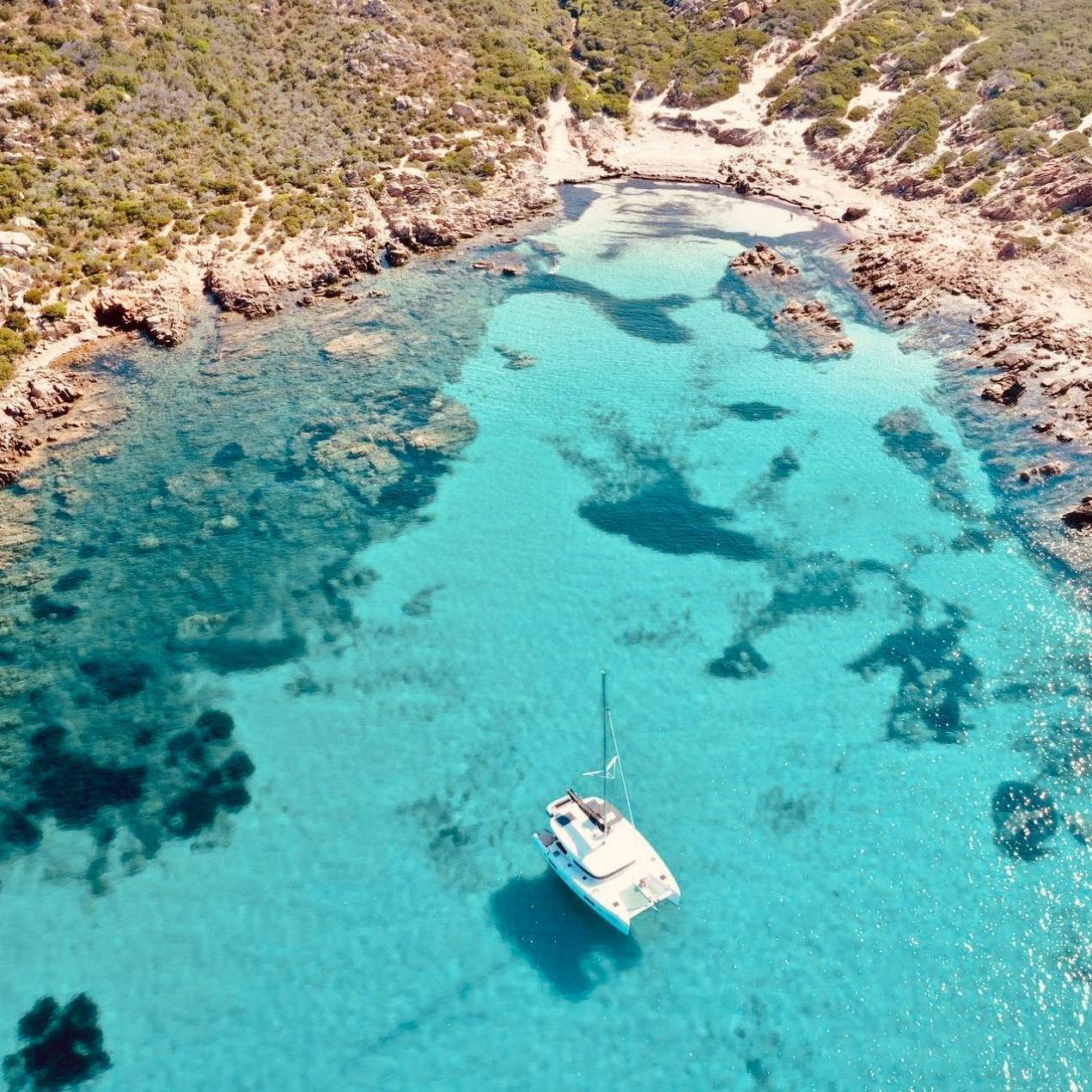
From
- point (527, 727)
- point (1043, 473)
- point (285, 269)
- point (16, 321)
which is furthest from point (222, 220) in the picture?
point (1043, 473)

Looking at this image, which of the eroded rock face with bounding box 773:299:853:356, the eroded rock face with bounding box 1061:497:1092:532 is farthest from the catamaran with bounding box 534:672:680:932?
the eroded rock face with bounding box 773:299:853:356

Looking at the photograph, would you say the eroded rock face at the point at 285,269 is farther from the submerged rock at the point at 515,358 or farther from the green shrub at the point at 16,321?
the submerged rock at the point at 515,358

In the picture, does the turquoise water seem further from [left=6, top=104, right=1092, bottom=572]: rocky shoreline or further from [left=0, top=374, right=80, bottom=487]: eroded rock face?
[left=6, top=104, right=1092, bottom=572]: rocky shoreline

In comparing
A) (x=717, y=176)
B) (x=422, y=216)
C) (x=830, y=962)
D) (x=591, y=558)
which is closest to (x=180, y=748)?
(x=591, y=558)

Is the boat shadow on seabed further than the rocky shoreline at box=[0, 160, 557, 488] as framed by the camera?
No

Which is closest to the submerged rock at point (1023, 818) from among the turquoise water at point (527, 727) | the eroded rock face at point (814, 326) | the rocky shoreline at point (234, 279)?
the turquoise water at point (527, 727)
